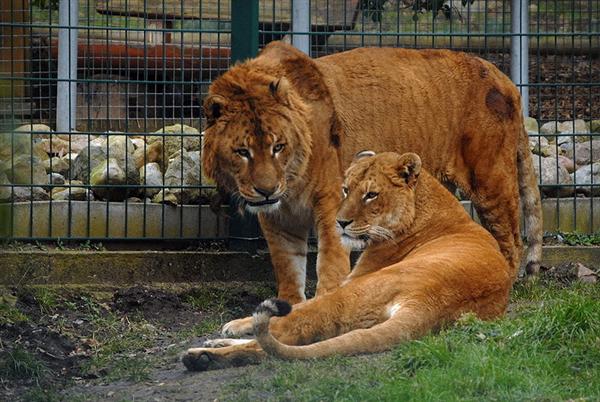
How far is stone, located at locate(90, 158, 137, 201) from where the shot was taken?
891cm

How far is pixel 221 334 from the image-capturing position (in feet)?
21.9

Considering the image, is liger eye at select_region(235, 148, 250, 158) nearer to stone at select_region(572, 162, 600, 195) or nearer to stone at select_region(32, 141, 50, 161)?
stone at select_region(32, 141, 50, 161)

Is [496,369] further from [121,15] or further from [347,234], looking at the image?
[121,15]

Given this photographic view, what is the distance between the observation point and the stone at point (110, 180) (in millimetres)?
8914

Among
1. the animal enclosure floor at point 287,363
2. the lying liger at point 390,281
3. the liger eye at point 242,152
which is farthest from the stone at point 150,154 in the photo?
the lying liger at point 390,281

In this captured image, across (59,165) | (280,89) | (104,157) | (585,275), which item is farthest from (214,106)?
(585,275)

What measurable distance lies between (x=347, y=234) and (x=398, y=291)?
38.3 inches

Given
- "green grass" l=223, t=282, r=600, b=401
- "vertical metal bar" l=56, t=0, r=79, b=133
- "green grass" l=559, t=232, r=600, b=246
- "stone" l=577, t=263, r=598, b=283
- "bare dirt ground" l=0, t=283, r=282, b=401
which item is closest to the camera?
"green grass" l=223, t=282, r=600, b=401

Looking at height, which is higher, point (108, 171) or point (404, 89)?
point (404, 89)

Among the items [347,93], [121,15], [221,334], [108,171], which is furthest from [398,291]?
Answer: [121,15]

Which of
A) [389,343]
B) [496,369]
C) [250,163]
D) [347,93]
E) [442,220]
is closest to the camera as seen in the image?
[496,369]

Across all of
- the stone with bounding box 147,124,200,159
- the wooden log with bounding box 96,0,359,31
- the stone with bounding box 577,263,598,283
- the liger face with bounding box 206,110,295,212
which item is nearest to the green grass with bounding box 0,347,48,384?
the liger face with bounding box 206,110,295,212

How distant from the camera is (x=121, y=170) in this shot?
8.99 metres

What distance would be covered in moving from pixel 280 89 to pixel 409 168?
1.18 metres
